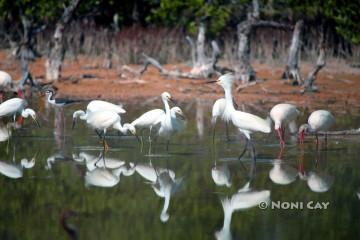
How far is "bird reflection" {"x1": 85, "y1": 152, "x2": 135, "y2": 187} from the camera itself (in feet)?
38.9

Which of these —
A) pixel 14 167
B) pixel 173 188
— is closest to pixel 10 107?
pixel 14 167

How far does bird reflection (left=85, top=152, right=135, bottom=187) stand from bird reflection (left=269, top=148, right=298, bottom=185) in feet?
6.40

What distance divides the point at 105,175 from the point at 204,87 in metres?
13.5

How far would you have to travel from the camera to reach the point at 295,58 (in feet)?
88.3

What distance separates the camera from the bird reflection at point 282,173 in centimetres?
1222

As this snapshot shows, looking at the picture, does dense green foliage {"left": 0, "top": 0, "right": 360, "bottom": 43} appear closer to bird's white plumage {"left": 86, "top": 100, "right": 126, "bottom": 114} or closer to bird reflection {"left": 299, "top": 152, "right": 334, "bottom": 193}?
bird's white plumage {"left": 86, "top": 100, "right": 126, "bottom": 114}

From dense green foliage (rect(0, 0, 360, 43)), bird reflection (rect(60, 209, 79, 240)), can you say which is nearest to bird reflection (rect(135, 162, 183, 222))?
bird reflection (rect(60, 209, 79, 240))

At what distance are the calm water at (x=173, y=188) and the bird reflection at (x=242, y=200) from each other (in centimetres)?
2

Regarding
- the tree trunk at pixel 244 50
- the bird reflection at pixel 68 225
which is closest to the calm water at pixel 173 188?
the bird reflection at pixel 68 225

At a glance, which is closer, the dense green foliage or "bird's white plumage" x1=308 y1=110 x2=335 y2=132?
"bird's white plumage" x1=308 y1=110 x2=335 y2=132

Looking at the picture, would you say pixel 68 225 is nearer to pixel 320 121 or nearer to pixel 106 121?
pixel 106 121

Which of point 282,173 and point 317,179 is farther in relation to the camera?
point 282,173

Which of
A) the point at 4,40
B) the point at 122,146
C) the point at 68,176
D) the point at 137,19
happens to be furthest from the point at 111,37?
the point at 68,176

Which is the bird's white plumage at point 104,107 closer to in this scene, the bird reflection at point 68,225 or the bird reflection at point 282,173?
the bird reflection at point 282,173
